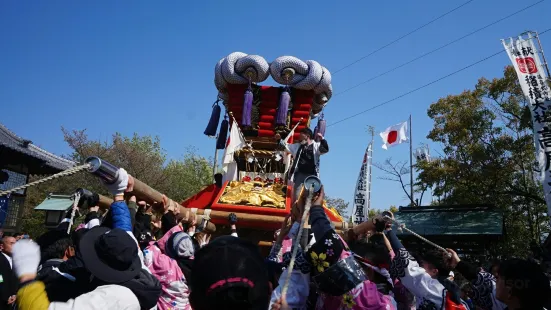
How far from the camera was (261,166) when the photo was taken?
9.38 metres

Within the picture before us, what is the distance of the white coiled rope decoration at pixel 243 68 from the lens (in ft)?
34.3

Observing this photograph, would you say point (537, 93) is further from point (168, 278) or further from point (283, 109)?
point (168, 278)

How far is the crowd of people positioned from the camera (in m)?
1.38

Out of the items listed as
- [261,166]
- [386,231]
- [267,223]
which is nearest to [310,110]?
[261,166]

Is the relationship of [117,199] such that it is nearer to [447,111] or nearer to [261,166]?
[261,166]

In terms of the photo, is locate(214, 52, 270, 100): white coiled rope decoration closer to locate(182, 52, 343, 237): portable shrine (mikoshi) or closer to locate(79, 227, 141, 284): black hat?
locate(182, 52, 343, 237): portable shrine (mikoshi)

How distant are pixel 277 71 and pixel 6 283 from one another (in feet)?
26.6

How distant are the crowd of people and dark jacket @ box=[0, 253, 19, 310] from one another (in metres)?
0.97

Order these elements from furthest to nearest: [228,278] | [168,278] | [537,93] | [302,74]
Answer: [302,74] → [537,93] → [168,278] → [228,278]

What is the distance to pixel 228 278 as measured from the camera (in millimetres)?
1303

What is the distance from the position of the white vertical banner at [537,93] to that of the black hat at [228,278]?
887 centimetres

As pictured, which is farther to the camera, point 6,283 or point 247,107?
Result: point 247,107

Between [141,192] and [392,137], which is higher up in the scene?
[392,137]

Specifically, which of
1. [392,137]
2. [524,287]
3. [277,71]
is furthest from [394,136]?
[524,287]
